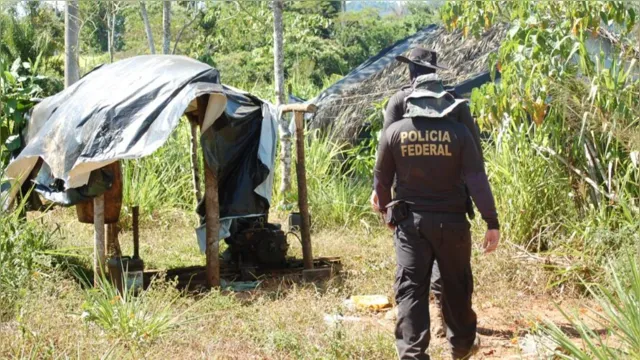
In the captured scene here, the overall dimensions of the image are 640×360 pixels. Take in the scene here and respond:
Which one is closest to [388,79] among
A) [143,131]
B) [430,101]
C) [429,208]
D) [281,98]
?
[281,98]

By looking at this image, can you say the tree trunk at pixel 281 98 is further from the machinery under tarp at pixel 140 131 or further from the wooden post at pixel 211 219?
the wooden post at pixel 211 219

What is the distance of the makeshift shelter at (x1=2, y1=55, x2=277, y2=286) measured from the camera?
7.31 m

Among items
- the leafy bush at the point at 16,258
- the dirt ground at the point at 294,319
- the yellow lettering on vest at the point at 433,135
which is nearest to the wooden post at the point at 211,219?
the dirt ground at the point at 294,319

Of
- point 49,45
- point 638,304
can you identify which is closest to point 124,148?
point 638,304

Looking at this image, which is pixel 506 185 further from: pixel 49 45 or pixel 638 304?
pixel 49 45

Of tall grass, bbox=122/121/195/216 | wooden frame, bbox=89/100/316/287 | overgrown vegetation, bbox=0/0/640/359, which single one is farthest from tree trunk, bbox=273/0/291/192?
wooden frame, bbox=89/100/316/287

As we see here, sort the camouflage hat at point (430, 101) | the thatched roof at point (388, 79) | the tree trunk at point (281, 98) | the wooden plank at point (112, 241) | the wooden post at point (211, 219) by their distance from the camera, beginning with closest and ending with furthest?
the camouflage hat at point (430, 101), the wooden post at point (211, 219), the wooden plank at point (112, 241), the tree trunk at point (281, 98), the thatched roof at point (388, 79)

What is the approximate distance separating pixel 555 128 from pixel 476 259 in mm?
1381

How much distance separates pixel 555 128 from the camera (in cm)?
793

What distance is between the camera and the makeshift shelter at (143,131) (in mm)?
7309

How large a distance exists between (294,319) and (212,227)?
163 cm

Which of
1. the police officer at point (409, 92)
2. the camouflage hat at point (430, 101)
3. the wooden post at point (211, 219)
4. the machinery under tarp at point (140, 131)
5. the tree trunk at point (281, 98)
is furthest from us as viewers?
the tree trunk at point (281, 98)

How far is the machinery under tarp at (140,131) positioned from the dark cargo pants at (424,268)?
113 inches

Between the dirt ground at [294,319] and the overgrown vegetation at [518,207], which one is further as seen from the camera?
the overgrown vegetation at [518,207]
